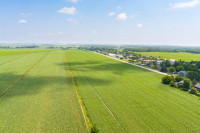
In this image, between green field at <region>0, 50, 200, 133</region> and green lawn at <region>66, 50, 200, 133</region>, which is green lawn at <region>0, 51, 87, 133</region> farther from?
green lawn at <region>66, 50, 200, 133</region>

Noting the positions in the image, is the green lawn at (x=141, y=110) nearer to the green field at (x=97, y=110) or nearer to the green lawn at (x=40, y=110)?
the green field at (x=97, y=110)

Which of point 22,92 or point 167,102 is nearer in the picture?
point 167,102

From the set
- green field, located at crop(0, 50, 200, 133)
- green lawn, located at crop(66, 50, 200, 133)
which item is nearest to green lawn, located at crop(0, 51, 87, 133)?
green field, located at crop(0, 50, 200, 133)

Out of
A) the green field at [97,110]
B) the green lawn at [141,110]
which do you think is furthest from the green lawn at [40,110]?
the green lawn at [141,110]

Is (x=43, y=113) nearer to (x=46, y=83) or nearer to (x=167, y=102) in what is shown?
(x=46, y=83)

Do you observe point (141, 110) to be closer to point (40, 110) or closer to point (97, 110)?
point (97, 110)

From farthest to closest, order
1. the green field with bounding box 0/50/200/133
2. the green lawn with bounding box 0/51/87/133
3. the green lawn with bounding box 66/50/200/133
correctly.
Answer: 1. the green lawn with bounding box 66/50/200/133
2. the green field with bounding box 0/50/200/133
3. the green lawn with bounding box 0/51/87/133

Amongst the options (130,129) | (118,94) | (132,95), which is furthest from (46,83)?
(130,129)

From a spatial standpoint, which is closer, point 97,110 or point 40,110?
point 40,110

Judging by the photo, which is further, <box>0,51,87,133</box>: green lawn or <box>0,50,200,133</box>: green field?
<box>0,50,200,133</box>: green field

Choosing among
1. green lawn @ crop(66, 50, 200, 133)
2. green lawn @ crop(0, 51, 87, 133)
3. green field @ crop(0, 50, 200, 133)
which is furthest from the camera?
green lawn @ crop(66, 50, 200, 133)

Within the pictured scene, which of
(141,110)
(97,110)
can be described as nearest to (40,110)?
(97,110)
